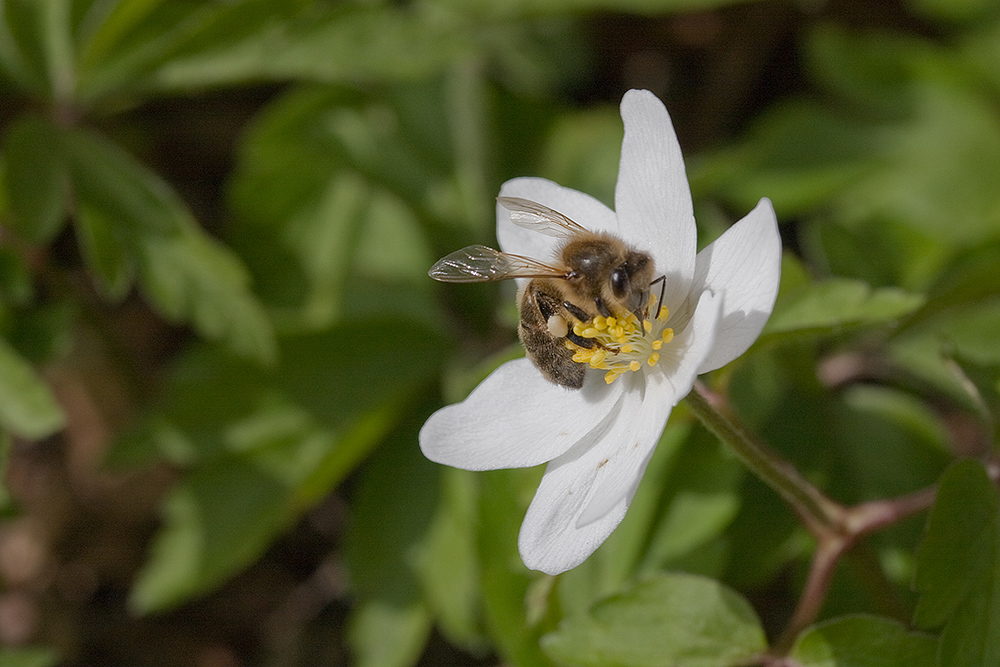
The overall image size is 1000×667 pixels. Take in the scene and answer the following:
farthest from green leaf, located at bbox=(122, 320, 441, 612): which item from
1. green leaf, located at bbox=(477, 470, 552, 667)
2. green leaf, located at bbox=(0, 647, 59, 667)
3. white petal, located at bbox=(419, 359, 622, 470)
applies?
white petal, located at bbox=(419, 359, 622, 470)

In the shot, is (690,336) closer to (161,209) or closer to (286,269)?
(161,209)

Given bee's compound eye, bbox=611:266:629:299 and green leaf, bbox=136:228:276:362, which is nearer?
bee's compound eye, bbox=611:266:629:299

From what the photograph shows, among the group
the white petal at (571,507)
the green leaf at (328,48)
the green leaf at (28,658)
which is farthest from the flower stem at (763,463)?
the green leaf at (28,658)

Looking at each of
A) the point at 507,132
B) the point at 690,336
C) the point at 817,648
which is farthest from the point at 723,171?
the point at 817,648

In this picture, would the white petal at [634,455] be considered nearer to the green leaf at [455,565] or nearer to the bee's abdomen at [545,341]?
the bee's abdomen at [545,341]

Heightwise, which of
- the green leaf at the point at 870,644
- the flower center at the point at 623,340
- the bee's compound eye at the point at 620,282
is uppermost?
the bee's compound eye at the point at 620,282

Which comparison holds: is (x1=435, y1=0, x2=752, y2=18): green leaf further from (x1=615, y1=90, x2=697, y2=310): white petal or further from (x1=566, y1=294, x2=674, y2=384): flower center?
(x1=566, y1=294, x2=674, y2=384): flower center
